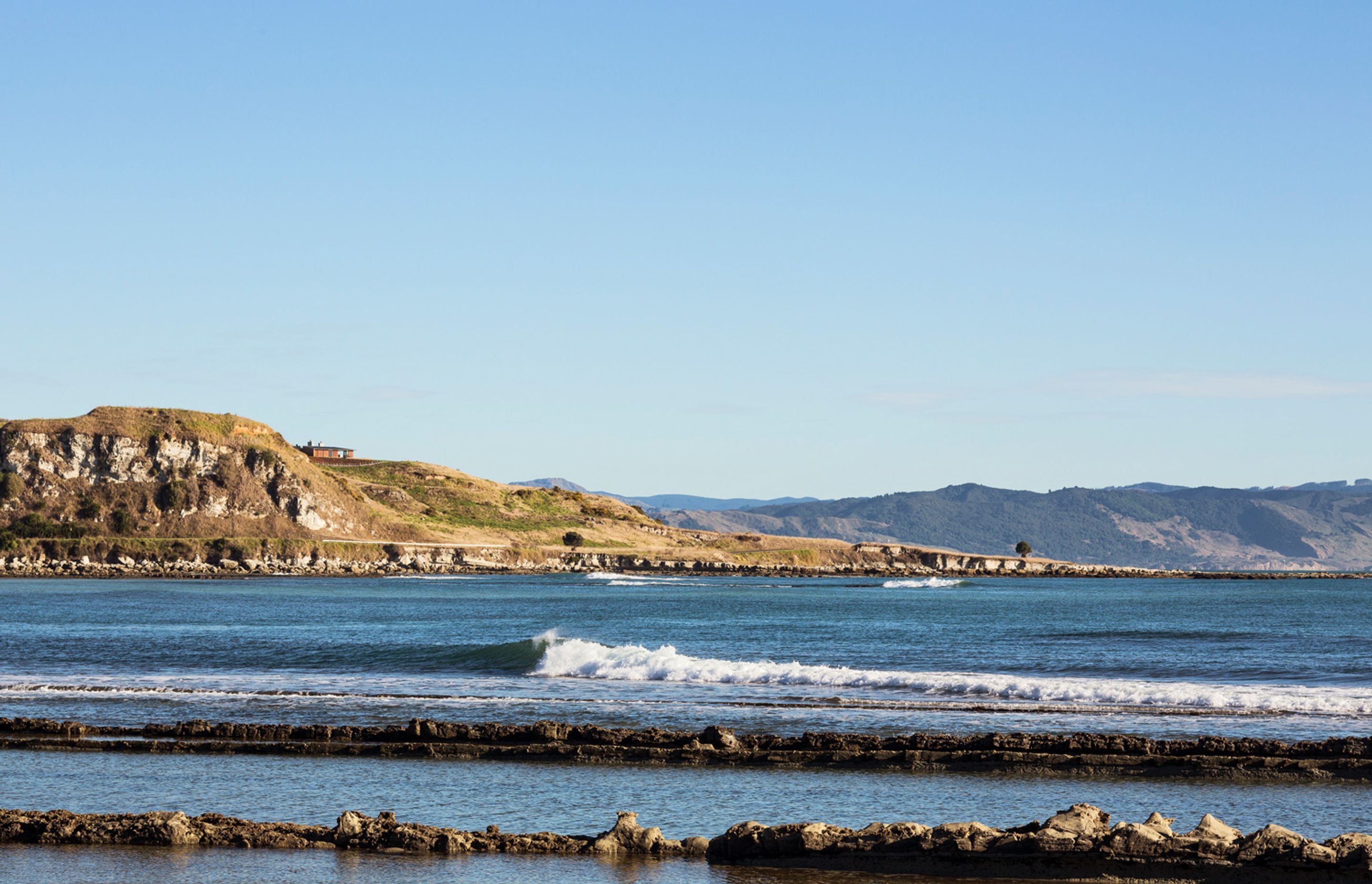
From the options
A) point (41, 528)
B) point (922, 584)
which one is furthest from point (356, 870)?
point (41, 528)

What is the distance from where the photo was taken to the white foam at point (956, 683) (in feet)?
81.1

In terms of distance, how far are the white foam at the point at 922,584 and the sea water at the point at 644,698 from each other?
5699 cm

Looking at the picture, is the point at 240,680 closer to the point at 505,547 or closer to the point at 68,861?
the point at 68,861

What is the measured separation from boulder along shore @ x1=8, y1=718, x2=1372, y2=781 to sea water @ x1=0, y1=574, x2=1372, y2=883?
0.54m

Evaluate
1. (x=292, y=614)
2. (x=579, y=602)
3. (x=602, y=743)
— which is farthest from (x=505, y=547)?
(x=602, y=743)

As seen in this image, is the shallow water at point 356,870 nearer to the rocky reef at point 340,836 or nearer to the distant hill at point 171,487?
the rocky reef at point 340,836

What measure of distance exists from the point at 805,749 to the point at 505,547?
138 meters

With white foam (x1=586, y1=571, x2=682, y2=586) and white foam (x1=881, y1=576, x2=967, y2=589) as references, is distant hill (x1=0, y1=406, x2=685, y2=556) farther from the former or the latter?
white foam (x1=881, y1=576, x2=967, y2=589)

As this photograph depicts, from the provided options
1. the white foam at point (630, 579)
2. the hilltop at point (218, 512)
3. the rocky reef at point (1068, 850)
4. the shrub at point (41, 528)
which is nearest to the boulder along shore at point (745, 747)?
the rocky reef at point (1068, 850)

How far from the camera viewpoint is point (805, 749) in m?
18.6

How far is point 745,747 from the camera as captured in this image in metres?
18.6

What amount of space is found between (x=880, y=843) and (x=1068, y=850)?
1836 mm

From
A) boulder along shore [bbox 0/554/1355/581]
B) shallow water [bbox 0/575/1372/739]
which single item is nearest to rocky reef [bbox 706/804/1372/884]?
shallow water [bbox 0/575/1372/739]

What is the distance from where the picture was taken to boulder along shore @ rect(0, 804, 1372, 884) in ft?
37.3
